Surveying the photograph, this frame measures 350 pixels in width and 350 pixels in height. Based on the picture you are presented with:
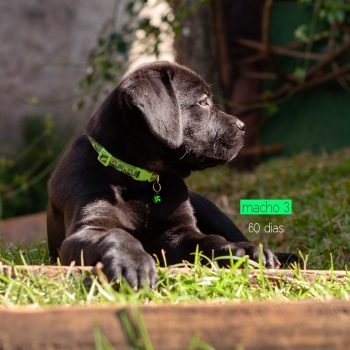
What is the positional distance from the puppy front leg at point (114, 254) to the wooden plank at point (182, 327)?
1.91ft

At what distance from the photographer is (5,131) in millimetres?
10609

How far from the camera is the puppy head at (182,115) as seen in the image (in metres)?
3.20

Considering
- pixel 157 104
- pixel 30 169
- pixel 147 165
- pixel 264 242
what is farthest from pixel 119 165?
pixel 30 169

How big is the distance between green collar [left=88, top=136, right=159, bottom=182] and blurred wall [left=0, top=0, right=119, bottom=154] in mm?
7319

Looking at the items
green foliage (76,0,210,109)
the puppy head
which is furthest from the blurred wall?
the puppy head

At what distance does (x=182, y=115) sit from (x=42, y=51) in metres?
7.86

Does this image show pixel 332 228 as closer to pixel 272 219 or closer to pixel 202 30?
pixel 272 219

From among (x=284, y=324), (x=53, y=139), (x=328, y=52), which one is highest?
(x=328, y=52)

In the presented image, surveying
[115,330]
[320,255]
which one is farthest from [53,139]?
[115,330]

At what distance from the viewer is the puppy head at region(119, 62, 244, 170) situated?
10.5ft

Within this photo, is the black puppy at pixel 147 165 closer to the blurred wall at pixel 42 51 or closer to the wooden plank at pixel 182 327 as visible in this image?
the wooden plank at pixel 182 327

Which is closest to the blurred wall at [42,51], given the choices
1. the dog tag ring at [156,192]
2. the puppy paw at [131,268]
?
the dog tag ring at [156,192]

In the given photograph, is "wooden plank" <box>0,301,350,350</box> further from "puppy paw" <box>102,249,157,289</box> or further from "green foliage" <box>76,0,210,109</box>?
"green foliage" <box>76,0,210,109</box>

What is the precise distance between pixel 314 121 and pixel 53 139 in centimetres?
390
